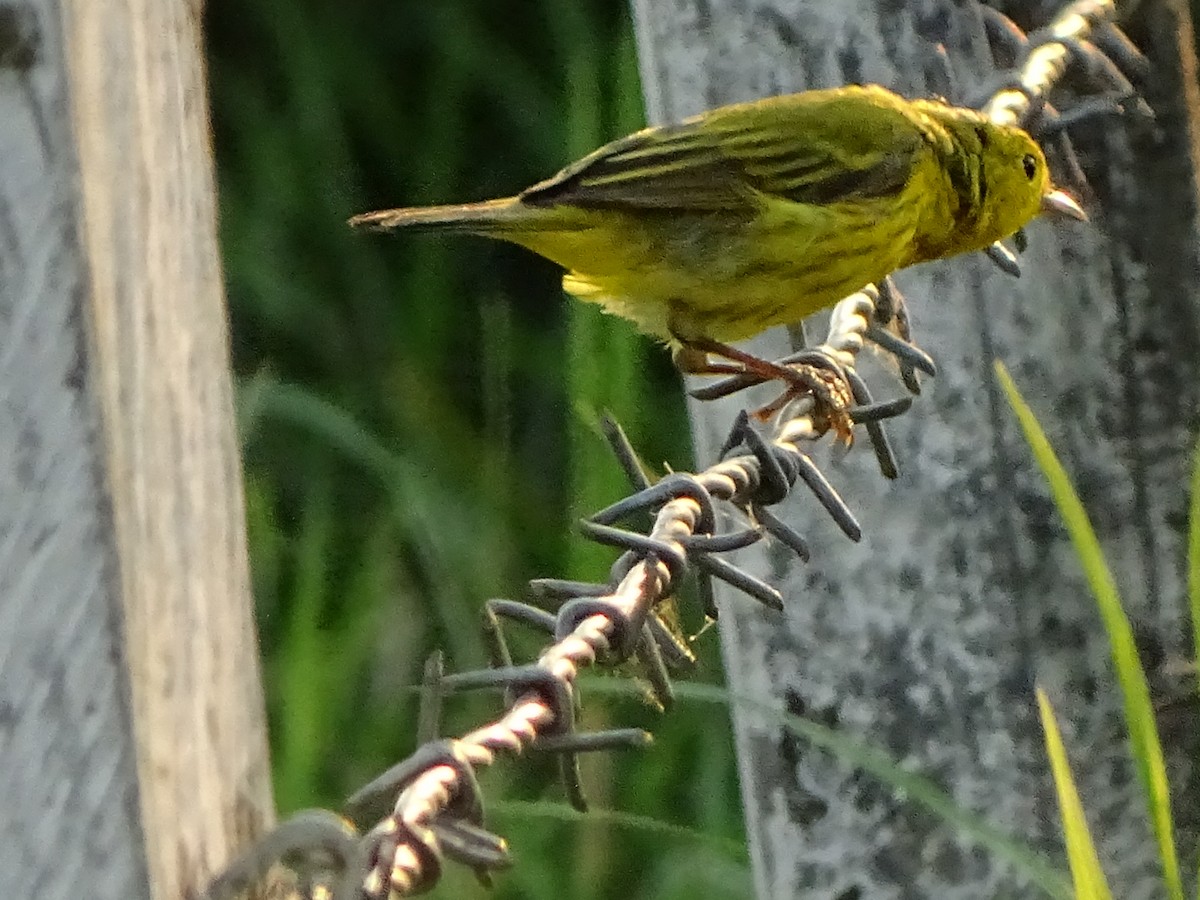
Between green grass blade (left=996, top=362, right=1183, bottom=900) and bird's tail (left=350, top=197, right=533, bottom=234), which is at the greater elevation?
bird's tail (left=350, top=197, right=533, bottom=234)

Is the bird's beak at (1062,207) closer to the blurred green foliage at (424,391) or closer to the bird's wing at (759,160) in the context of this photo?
the bird's wing at (759,160)

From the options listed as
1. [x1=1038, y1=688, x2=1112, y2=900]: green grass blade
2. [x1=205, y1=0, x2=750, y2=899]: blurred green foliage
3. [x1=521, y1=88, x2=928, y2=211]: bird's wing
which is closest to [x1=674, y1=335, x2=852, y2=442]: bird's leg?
[x1=521, y1=88, x2=928, y2=211]: bird's wing

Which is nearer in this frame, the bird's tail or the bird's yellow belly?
the bird's tail

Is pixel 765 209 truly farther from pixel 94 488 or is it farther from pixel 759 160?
pixel 94 488

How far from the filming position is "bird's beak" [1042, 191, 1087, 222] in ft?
5.85

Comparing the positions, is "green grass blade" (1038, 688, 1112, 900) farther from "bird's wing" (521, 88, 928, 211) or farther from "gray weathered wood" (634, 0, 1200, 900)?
"bird's wing" (521, 88, 928, 211)

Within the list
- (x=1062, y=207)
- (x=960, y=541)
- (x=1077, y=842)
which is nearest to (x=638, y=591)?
(x=1077, y=842)

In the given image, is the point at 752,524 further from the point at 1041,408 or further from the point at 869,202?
the point at 869,202

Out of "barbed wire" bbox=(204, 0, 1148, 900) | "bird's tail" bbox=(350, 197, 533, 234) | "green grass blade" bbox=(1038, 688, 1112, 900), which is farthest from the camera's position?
"bird's tail" bbox=(350, 197, 533, 234)

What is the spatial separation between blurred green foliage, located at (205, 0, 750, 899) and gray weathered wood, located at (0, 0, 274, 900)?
6.40ft

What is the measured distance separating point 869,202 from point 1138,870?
888 millimetres

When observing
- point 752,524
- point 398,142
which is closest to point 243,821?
point 752,524

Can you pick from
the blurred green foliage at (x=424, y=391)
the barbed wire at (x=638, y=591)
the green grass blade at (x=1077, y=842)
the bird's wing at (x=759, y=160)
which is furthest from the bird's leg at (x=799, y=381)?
the blurred green foliage at (x=424, y=391)

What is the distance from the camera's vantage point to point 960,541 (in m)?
1.68
